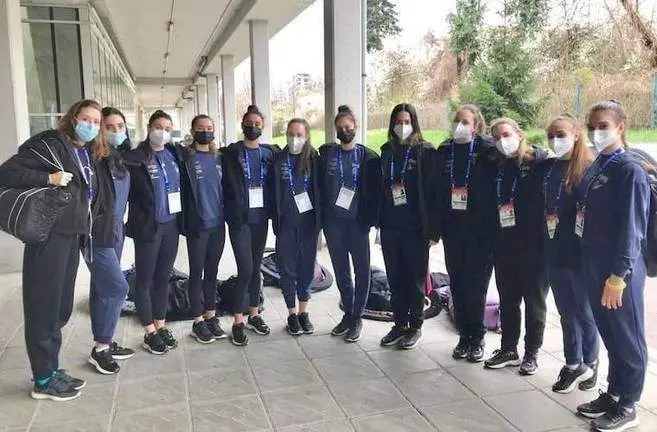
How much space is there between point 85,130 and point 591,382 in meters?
3.08

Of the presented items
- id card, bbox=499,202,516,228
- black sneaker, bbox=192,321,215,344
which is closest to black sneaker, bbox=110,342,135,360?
black sneaker, bbox=192,321,215,344

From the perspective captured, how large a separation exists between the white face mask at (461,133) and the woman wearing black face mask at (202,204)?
154cm

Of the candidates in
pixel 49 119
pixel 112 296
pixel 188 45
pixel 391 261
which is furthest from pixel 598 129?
pixel 188 45

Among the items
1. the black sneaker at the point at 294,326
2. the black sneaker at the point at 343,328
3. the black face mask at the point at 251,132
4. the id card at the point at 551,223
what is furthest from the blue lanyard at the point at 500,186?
the black sneaker at the point at 294,326

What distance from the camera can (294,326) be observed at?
407 cm

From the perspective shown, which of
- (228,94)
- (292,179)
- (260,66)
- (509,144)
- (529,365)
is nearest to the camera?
(509,144)

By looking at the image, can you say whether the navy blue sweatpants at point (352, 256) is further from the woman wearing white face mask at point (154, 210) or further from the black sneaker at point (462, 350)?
the woman wearing white face mask at point (154, 210)

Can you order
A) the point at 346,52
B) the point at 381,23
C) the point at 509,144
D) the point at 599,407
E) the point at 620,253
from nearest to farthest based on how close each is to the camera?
the point at 620,253, the point at 599,407, the point at 509,144, the point at 346,52, the point at 381,23

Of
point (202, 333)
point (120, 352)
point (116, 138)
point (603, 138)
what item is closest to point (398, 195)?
point (603, 138)

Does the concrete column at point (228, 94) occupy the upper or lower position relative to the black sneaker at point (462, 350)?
upper

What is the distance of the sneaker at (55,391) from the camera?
304cm

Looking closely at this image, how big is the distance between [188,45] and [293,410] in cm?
1254

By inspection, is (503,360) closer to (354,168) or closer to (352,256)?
(352,256)

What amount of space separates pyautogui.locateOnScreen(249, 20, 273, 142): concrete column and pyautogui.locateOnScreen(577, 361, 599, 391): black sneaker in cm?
827
